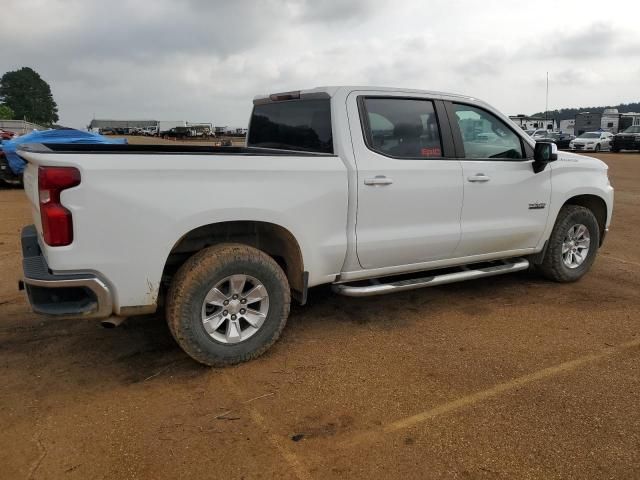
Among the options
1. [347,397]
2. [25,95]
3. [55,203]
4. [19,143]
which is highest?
[25,95]

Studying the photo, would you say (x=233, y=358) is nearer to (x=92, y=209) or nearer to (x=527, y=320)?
(x=92, y=209)

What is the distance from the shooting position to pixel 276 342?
398 centimetres

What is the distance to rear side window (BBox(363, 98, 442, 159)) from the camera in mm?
4047

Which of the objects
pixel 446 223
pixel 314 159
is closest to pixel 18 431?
pixel 314 159

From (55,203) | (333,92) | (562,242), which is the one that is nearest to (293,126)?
(333,92)

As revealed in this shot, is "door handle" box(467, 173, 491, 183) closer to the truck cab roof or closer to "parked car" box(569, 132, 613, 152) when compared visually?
the truck cab roof

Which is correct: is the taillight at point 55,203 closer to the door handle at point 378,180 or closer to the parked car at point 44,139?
the door handle at point 378,180

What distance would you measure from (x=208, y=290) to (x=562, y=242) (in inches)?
146

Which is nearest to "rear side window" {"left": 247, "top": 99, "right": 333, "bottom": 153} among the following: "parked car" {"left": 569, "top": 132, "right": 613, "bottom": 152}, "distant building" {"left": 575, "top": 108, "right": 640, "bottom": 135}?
"parked car" {"left": 569, "top": 132, "right": 613, "bottom": 152}

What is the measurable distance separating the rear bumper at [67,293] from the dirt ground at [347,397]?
1.80 ft

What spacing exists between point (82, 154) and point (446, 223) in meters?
2.78

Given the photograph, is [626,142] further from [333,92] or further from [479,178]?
[333,92]

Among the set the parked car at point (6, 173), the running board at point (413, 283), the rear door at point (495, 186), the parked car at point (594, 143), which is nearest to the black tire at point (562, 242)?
the rear door at point (495, 186)

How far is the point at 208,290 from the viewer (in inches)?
132
